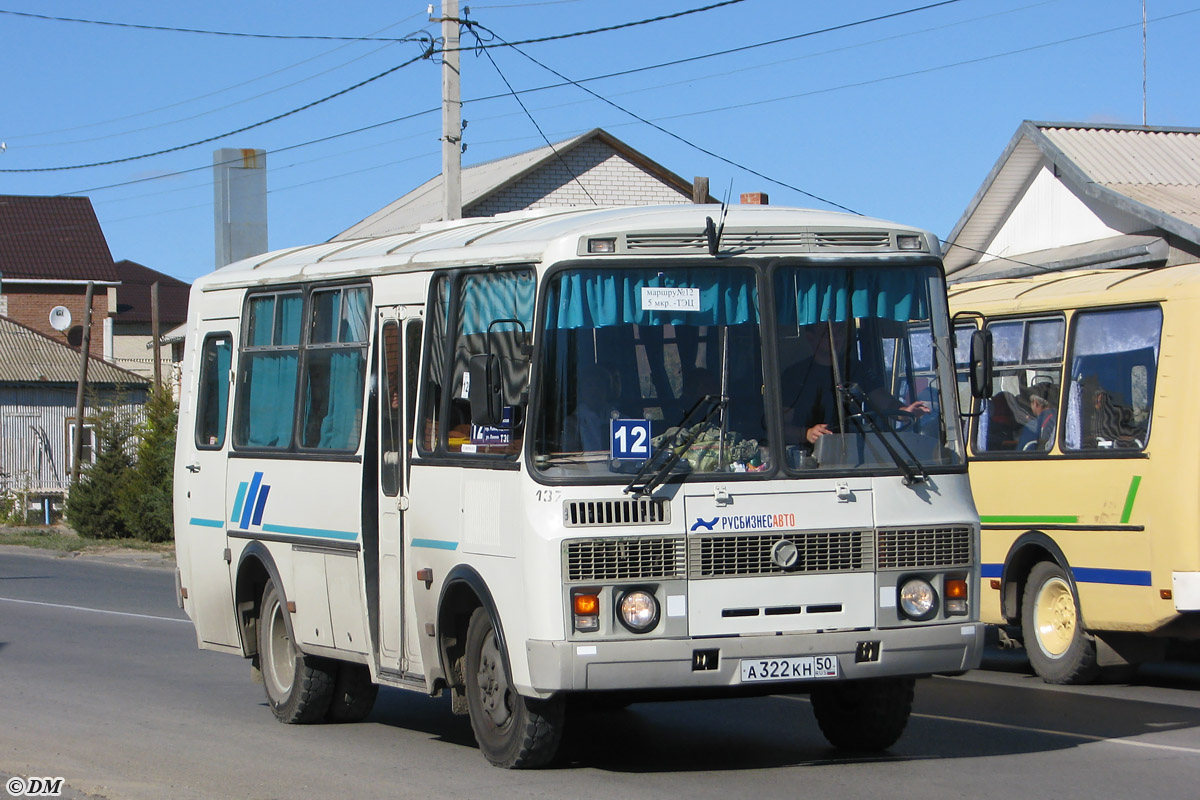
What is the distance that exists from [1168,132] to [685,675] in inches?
806

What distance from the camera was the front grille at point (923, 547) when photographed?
26.5 ft

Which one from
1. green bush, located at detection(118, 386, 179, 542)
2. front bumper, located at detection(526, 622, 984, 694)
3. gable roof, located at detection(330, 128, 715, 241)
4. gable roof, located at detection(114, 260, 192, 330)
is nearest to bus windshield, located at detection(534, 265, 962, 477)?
front bumper, located at detection(526, 622, 984, 694)

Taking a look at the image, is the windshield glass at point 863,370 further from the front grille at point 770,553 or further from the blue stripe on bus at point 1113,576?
the blue stripe on bus at point 1113,576

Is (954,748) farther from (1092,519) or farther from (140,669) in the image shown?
(140,669)

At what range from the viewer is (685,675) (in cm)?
773

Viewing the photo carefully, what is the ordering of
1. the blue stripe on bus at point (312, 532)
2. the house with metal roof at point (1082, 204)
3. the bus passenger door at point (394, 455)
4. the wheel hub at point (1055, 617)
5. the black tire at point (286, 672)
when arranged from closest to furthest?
the bus passenger door at point (394, 455) → the blue stripe on bus at point (312, 532) → the black tire at point (286, 672) → the wheel hub at point (1055, 617) → the house with metal roof at point (1082, 204)

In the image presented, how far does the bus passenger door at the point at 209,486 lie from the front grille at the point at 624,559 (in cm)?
430

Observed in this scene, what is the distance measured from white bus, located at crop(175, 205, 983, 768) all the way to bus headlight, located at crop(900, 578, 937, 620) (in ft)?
0.04

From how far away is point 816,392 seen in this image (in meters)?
8.17

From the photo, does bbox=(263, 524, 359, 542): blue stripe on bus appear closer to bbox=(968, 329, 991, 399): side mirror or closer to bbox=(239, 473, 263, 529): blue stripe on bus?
bbox=(239, 473, 263, 529): blue stripe on bus

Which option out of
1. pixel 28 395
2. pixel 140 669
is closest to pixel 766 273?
pixel 140 669

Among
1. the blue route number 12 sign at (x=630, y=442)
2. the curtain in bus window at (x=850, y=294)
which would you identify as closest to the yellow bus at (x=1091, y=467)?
the curtain in bus window at (x=850, y=294)

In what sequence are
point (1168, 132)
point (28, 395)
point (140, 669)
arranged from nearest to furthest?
point (140, 669) → point (1168, 132) → point (28, 395)

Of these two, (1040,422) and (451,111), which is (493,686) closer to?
(1040,422)
